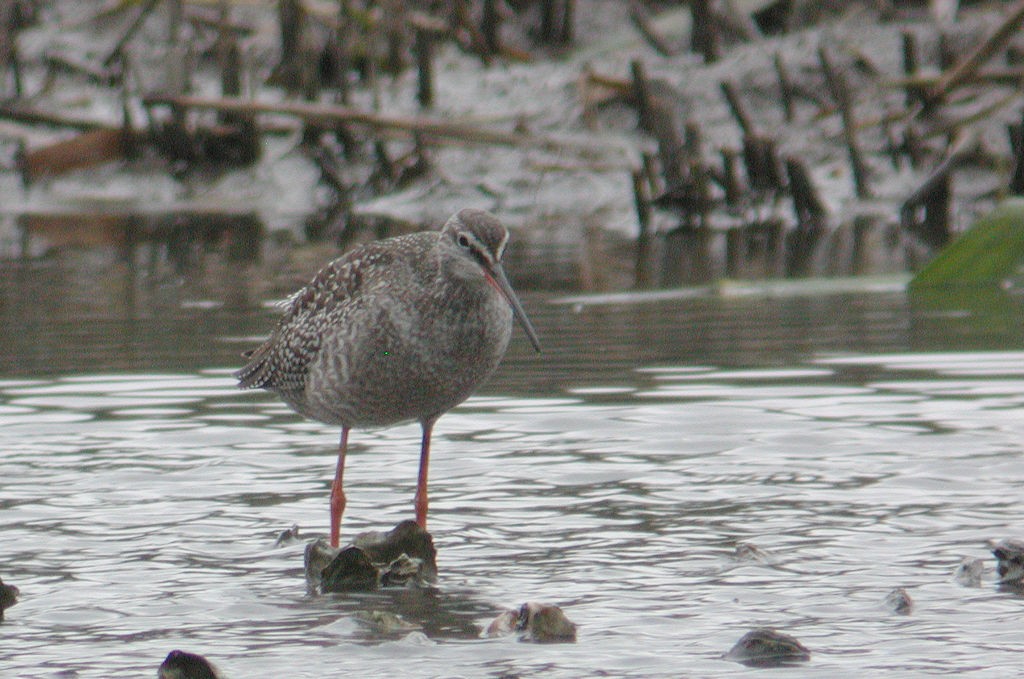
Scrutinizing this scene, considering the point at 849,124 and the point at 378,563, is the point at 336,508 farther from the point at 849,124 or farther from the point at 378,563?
the point at 849,124

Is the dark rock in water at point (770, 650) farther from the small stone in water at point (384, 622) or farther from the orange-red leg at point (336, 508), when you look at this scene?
the orange-red leg at point (336, 508)

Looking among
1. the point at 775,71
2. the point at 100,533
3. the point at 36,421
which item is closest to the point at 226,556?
the point at 100,533

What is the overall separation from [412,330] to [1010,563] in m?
2.21

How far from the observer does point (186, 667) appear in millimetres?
4898

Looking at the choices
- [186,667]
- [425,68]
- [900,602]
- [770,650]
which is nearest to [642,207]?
[425,68]

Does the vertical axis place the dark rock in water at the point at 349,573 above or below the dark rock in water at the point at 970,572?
below

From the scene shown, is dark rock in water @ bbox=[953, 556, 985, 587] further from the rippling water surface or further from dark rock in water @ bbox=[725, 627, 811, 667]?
dark rock in water @ bbox=[725, 627, 811, 667]

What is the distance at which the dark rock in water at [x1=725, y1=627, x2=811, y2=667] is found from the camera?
507cm

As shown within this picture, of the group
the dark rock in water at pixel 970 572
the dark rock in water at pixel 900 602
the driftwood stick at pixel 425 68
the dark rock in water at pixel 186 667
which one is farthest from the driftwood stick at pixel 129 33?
the dark rock in water at pixel 186 667

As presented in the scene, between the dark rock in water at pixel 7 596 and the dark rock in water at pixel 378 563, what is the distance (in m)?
0.94

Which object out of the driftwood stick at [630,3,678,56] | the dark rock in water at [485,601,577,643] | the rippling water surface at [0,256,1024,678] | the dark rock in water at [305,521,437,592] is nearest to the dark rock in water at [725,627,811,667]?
the rippling water surface at [0,256,1024,678]

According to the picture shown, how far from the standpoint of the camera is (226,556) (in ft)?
→ 21.3

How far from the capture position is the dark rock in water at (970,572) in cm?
584

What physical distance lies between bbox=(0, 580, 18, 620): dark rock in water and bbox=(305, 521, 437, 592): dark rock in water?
3.09ft
